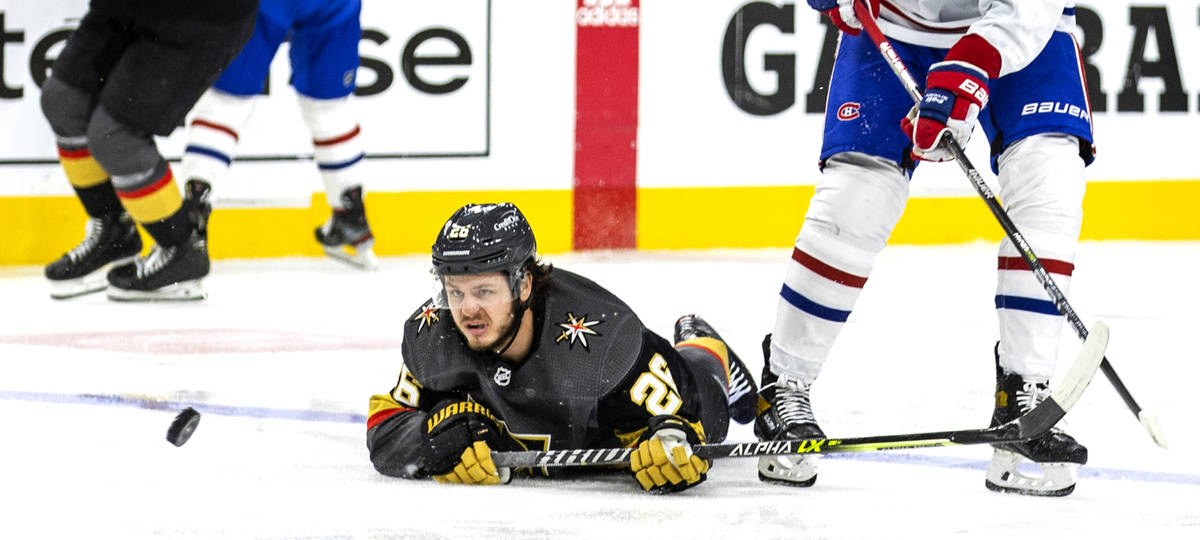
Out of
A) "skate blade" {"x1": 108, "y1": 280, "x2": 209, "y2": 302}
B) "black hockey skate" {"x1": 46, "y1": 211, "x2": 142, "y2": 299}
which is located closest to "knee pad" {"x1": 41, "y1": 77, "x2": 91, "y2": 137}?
"black hockey skate" {"x1": 46, "y1": 211, "x2": 142, "y2": 299}

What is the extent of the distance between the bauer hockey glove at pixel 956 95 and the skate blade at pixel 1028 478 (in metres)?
0.45

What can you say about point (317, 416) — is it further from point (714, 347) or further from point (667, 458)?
point (667, 458)

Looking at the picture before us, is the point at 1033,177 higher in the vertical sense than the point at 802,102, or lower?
higher

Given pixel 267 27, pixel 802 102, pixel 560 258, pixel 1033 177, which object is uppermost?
pixel 1033 177

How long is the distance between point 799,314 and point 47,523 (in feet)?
3.68

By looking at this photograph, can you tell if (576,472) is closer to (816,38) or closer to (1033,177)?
(1033,177)

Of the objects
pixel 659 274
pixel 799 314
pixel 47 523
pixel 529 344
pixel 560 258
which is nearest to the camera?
pixel 47 523

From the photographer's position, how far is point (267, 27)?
4.89m

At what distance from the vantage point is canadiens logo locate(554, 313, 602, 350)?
8.23ft

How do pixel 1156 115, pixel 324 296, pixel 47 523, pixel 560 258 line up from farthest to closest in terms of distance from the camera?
pixel 1156 115
pixel 560 258
pixel 324 296
pixel 47 523

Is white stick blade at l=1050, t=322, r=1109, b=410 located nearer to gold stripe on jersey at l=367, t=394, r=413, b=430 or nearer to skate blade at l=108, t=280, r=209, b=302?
gold stripe on jersey at l=367, t=394, r=413, b=430

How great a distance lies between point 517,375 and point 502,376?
0.08ft

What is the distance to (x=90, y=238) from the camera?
4750mm

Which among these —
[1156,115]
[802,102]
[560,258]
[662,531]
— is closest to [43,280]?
[560,258]
